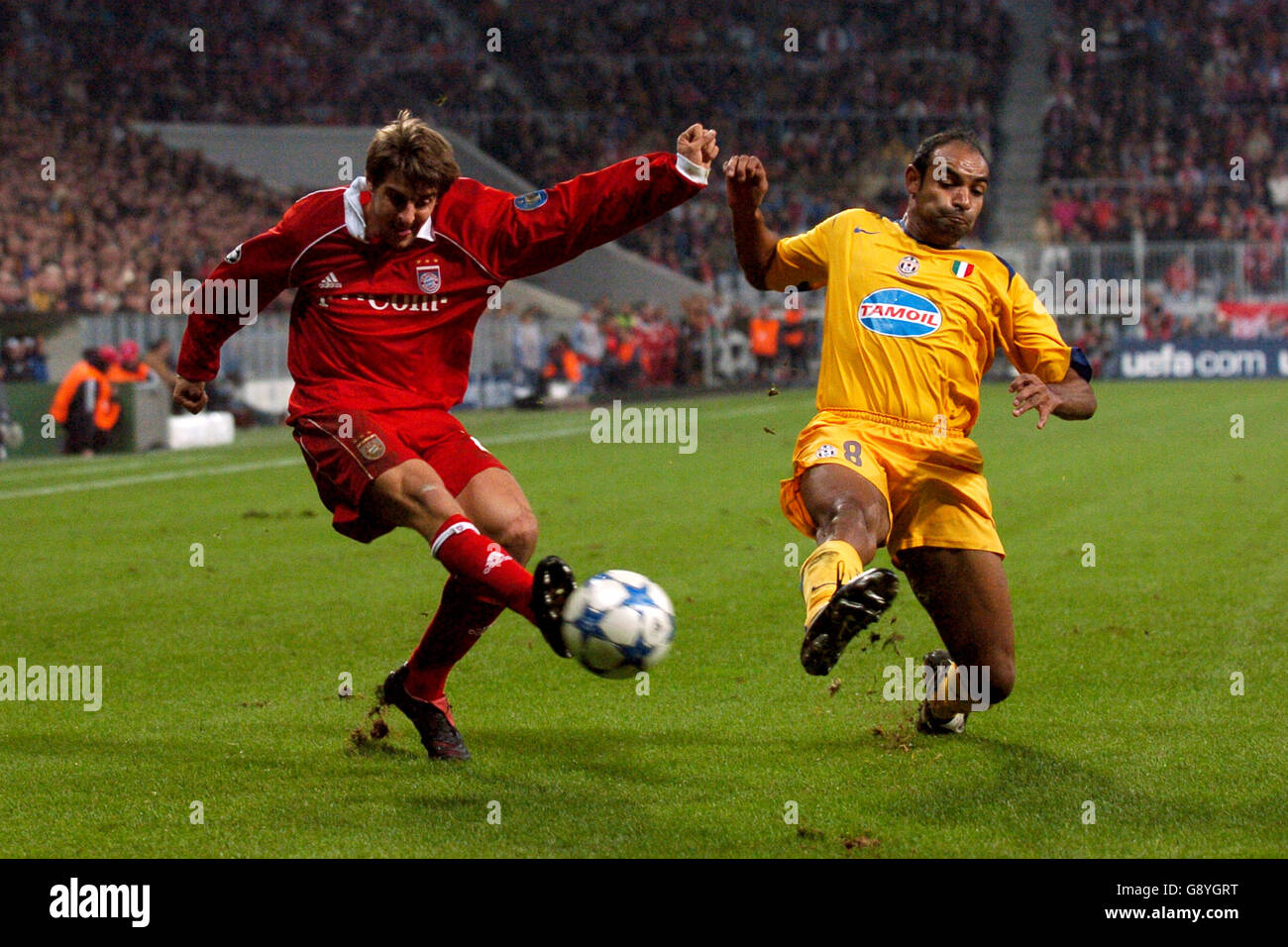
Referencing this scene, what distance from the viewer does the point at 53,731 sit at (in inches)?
249

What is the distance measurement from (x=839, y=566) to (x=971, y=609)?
3.30 feet

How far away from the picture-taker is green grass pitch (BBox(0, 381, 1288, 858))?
4879 mm

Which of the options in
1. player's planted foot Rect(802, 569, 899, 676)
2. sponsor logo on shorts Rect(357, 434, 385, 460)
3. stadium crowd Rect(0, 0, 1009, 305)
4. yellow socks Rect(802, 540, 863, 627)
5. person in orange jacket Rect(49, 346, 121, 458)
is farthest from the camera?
stadium crowd Rect(0, 0, 1009, 305)

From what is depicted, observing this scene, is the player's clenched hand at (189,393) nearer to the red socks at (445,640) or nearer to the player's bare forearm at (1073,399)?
the red socks at (445,640)

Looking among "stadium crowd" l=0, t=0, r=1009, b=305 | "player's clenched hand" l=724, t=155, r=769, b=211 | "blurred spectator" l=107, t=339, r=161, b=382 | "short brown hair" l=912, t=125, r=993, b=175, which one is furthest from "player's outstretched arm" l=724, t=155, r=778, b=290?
"stadium crowd" l=0, t=0, r=1009, b=305

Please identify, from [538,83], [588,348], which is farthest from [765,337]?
[538,83]

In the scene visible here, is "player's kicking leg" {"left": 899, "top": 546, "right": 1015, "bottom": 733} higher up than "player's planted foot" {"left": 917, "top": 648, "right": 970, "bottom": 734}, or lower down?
higher up

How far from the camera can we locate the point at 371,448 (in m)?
5.46

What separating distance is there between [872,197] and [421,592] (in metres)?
29.2

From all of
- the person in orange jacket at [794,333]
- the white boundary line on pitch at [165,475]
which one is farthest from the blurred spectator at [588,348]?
the white boundary line on pitch at [165,475]

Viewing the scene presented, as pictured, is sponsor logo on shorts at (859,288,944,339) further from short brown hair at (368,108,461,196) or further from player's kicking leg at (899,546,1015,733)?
short brown hair at (368,108,461,196)

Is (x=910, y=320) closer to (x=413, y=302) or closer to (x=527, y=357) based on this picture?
(x=413, y=302)

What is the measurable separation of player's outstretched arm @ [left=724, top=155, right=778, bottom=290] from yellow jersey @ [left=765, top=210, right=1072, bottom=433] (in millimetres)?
60
